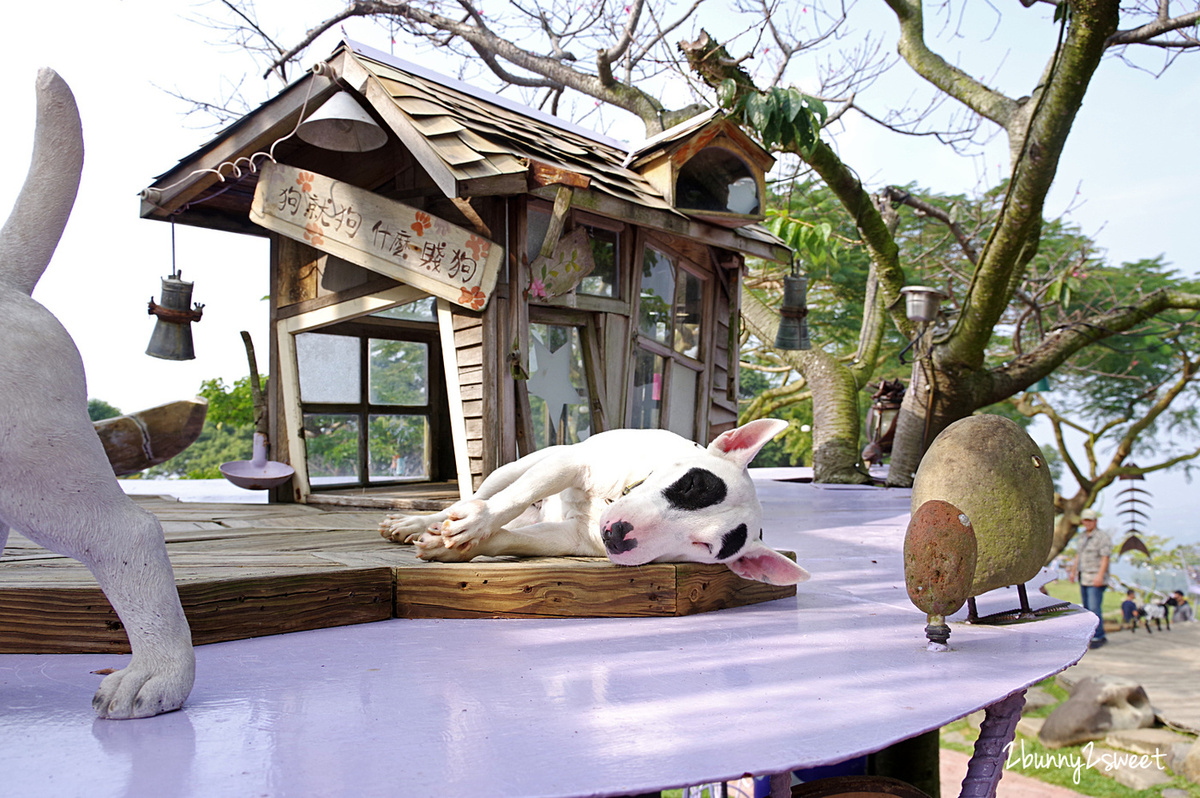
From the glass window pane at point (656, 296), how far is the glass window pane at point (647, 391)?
17 centimetres

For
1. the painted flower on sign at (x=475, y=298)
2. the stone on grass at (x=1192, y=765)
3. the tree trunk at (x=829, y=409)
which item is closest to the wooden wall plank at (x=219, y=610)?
the painted flower on sign at (x=475, y=298)

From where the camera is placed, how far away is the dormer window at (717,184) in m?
5.66

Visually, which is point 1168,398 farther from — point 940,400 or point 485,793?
point 485,793

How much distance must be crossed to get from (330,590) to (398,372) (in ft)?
13.9

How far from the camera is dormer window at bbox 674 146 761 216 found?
566 centimetres

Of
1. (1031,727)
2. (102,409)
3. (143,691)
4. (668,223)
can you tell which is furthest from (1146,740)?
(102,409)

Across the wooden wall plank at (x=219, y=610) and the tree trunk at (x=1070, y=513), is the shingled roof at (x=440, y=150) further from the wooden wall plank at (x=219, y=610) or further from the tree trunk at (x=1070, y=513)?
the tree trunk at (x=1070, y=513)

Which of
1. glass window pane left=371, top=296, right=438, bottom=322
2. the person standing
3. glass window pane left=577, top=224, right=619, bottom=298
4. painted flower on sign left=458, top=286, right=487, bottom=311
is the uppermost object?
glass window pane left=577, top=224, right=619, bottom=298

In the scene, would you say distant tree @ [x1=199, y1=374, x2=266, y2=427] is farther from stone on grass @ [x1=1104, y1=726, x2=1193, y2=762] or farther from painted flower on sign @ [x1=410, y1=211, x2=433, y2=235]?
stone on grass @ [x1=1104, y1=726, x2=1193, y2=762]

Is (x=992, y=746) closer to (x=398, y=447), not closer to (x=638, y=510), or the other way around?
(x=638, y=510)

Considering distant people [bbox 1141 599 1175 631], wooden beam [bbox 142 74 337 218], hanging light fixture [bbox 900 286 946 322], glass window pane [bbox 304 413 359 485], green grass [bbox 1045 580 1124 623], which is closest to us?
wooden beam [bbox 142 74 337 218]

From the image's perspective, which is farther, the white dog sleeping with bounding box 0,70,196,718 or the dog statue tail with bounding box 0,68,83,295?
the dog statue tail with bounding box 0,68,83,295

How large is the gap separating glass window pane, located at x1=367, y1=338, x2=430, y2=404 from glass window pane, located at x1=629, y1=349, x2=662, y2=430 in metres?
2.03

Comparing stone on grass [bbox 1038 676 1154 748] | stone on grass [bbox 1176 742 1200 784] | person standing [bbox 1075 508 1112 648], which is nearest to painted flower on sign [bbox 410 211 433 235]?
stone on grass [bbox 1176 742 1200 784]
